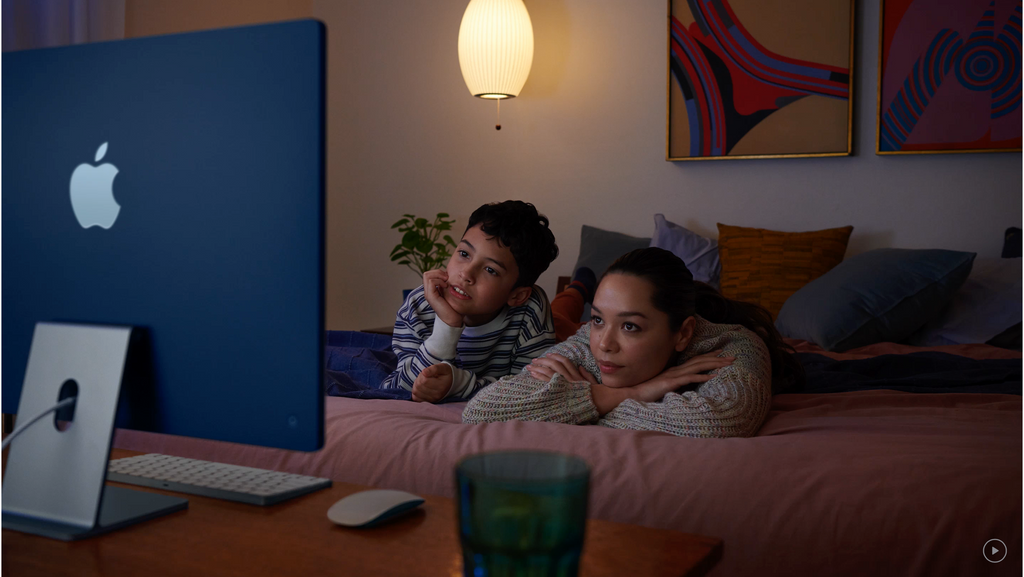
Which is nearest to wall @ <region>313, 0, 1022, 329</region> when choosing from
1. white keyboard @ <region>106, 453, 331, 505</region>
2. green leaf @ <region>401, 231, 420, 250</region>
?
green leaf @ <region>401, 231, 420, 250</region>

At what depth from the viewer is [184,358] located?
70 centimetres

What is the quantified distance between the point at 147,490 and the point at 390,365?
124 centimetres

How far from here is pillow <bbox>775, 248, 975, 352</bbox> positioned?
2354 mm

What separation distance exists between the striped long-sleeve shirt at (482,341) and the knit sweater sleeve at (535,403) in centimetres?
31

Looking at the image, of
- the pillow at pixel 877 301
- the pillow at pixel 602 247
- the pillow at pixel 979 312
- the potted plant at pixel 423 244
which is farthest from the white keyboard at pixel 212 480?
the potted plant at pixel 423 244

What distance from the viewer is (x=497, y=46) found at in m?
3.36

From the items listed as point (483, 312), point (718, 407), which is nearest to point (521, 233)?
point (483, 312)

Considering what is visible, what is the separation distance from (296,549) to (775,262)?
99.1 inches

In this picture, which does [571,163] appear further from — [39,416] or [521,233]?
[39,416]

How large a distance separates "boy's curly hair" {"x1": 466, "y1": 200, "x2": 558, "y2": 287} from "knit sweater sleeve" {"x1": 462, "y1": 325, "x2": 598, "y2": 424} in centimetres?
38

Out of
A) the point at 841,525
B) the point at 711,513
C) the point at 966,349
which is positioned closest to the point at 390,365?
the point at 711,513

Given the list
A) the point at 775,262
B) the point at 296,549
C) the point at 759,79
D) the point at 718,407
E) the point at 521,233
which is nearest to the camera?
the point at 296,549

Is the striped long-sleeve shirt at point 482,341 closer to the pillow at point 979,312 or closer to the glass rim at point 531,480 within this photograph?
the glass rim at point 531,480

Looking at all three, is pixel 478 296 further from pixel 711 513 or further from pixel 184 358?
pixel 184 358
